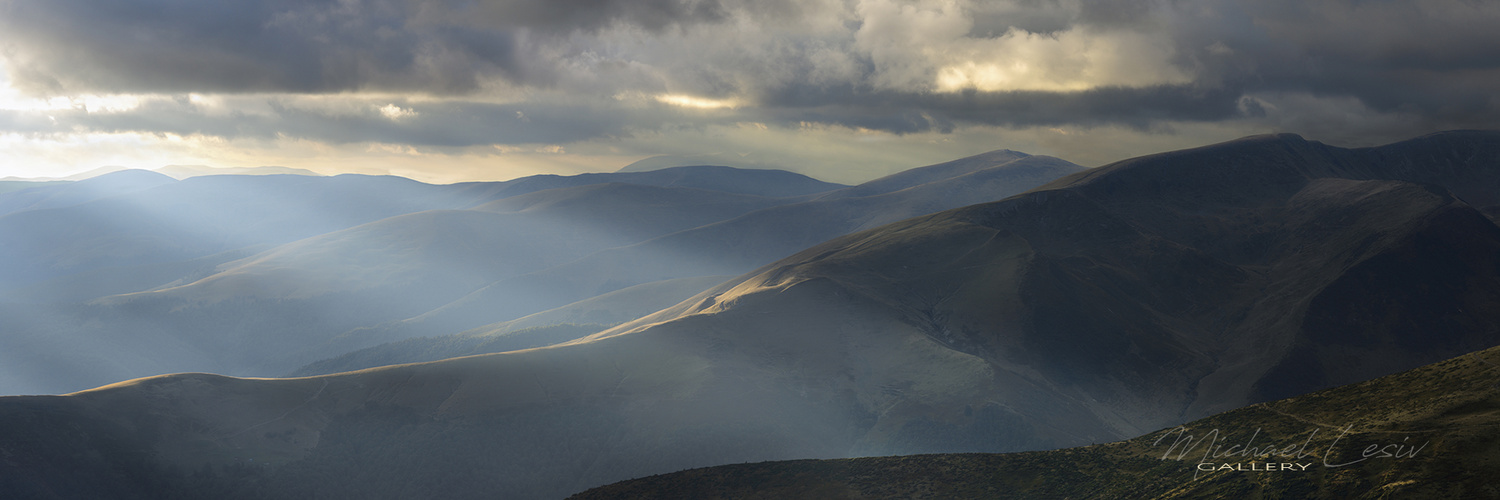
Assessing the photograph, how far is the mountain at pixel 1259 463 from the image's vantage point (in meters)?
50.1

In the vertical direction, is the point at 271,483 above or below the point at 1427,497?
below

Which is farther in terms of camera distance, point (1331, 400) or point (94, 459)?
point (94, 459)

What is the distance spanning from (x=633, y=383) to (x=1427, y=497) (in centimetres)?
14788

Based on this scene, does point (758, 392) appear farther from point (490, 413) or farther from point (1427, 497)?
point (1427, 497)

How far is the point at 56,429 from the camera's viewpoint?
442 ft

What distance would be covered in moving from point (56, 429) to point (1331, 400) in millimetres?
166505

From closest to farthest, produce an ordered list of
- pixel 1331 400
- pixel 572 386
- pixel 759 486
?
pixel 1331 400
pixel 759 486
pixel 572 386

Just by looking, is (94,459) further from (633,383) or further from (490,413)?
(633,383)

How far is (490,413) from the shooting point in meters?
168

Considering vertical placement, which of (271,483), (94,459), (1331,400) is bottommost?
(271,483)

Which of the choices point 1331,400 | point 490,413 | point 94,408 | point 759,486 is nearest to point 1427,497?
point 1331,400

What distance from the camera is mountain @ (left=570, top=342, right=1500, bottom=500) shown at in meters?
50.1

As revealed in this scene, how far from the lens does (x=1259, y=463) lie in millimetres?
58938

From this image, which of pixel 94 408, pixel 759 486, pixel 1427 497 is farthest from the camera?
pixel 94 408
